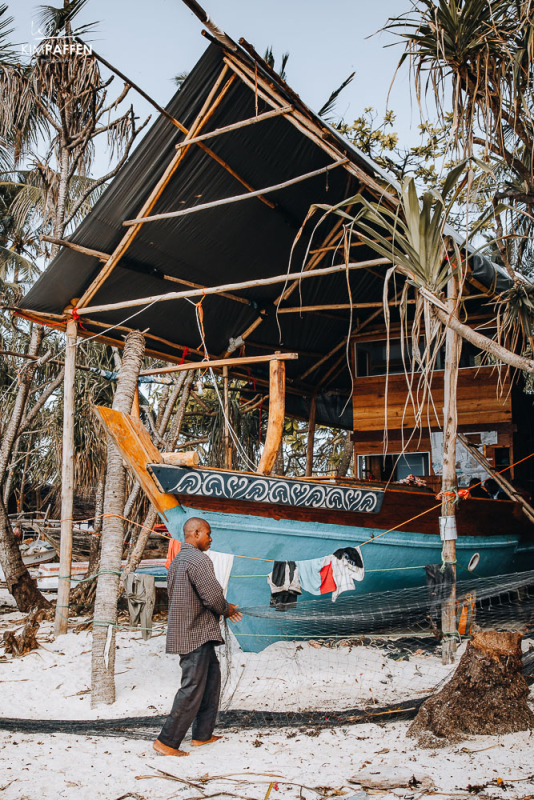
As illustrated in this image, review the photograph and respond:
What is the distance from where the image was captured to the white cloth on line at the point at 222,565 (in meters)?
6.11

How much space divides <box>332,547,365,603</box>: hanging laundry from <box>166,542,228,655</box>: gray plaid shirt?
2.12 meters

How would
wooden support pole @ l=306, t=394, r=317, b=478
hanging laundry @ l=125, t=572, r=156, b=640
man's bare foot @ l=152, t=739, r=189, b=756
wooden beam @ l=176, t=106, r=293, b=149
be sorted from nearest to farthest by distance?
1. man's bare foot @ l=152, t=739, r=189, b=756
2. wooden beam @ l=176, t=106, r=293, b=149
3. hanging laundry @ l=125, t=572, r=156, b=640
4. wooden support pole @ l=306, t=394, r=317, b=478

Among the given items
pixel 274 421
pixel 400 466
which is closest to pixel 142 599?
pixel 274 421

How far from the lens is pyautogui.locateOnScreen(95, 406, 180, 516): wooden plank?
19.2 ft

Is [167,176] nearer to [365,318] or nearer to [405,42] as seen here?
[405,42]

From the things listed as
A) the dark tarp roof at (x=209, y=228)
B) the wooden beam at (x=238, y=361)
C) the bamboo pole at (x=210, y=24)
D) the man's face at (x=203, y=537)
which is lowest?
the man's face at (x=203, y=537)

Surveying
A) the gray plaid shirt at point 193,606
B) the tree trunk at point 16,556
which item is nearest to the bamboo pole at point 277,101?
the gray plaid shirt at point 193,606

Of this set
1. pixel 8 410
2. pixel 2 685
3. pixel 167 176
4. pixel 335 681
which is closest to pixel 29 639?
pixel 2 685

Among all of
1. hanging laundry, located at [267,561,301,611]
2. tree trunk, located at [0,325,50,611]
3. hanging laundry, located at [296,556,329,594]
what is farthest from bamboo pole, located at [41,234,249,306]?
hanging laundry, located at [296,556,329,594]

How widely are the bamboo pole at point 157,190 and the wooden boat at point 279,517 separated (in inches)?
113

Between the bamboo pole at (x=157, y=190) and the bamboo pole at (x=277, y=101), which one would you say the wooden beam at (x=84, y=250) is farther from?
the bamboo pole at (x=277, y=101)

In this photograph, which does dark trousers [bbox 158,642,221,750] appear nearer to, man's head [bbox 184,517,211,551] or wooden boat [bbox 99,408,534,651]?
man's head [bbox 184,517,211,551]

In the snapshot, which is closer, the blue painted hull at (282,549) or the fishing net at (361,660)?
the fishing net at (361,660)

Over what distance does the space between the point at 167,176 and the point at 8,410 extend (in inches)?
450
